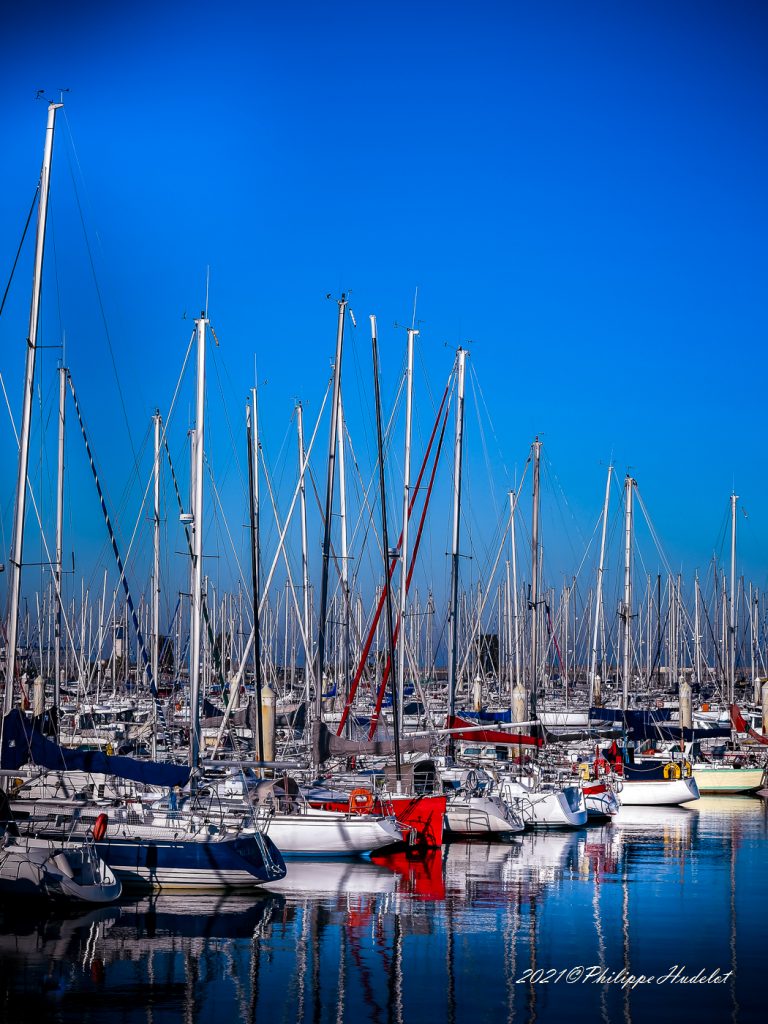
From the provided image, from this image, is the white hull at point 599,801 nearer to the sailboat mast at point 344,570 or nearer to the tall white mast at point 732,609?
the sailboat mast at point 344,570

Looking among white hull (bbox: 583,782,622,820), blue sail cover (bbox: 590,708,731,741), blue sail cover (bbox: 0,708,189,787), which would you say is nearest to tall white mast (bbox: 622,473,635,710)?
blue sail cover (bbox: 590,708,731,741)

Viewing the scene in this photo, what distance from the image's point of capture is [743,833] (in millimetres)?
34406

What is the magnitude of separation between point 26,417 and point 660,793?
91.6 ft

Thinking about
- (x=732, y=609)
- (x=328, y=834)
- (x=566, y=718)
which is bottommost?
(x=328, y=834)

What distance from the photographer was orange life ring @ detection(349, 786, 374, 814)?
27750mm

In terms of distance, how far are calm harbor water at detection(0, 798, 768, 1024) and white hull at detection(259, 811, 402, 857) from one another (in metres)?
0.31

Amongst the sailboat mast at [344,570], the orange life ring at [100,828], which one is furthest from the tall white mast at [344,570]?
the orange life ring at [100,828]

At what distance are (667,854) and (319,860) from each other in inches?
340

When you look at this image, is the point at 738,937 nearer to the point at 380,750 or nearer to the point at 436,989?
the point at 436,989

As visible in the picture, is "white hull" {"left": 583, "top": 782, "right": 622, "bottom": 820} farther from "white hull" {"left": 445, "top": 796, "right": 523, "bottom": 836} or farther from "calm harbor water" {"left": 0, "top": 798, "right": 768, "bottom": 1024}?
"calm harbor water" {"left": 0, "top": 798, "right": 768, "bottom": 1024}

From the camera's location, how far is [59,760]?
24000 mm

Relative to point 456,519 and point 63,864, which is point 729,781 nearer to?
point 456,519

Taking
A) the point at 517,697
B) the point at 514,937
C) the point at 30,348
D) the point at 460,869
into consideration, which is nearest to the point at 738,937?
the point at 514,937

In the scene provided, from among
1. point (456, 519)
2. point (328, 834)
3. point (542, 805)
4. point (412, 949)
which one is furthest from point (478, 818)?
point (412, 949)
